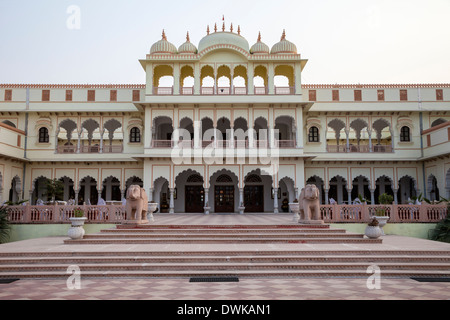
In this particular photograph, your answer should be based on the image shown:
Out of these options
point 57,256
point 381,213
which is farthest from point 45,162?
point 381,213

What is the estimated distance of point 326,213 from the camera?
48.9 feet

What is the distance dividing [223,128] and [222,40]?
5.56 meters

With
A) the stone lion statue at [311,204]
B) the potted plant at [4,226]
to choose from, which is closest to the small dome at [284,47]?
the stone lion statue at [311,204]

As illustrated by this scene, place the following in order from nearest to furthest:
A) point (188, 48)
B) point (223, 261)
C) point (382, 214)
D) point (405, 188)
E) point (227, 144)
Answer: point (223, 261)
point (382, 214)
point (227, 144)
point (188, 48)
point (405, 188)

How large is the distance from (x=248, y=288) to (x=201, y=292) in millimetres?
852

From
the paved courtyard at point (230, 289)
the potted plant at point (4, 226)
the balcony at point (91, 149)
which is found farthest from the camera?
the balcony at point (91, 149)

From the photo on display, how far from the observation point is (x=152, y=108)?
2342 centimetres

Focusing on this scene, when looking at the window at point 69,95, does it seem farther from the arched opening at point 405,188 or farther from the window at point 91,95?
the arched opening at point 405,188

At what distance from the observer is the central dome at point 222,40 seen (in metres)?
24.2

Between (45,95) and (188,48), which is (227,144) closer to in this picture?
(188,48)

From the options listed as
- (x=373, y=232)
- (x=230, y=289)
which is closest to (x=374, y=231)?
(x=373, y=232)

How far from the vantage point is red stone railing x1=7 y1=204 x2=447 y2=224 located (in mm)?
14898

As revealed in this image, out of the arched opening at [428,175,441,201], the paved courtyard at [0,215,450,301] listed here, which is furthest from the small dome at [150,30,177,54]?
the paved courtyard at [0,215,450,301]

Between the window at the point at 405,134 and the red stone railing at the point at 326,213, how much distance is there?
34.0 feet
